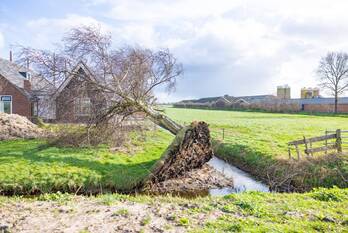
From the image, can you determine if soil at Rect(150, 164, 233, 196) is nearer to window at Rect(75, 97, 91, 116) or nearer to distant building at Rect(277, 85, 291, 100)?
window at Rect(75, 97, 91, 116)

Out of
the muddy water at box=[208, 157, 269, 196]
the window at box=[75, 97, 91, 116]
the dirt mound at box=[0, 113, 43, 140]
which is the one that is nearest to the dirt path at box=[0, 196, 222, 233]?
the muddy water at box=[208, 157, 269, 196]

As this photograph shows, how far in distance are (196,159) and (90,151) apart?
5318 mm

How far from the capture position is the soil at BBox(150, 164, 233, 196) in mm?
12991

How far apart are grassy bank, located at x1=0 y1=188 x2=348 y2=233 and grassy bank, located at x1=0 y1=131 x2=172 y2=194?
9.84ft

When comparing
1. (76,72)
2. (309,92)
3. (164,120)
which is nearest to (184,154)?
(164,120)

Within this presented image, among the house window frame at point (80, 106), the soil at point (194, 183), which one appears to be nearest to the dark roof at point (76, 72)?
the house window frame at point (80, 106)

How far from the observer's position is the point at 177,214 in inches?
309

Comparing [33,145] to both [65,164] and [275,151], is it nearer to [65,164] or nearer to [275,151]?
[65,164]

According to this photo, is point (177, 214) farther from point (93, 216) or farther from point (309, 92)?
point (309, 92)

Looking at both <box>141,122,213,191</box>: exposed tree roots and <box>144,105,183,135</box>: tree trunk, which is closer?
<box>141,122,213,191</box>: exposed tree roots

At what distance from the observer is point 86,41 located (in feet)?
54.3

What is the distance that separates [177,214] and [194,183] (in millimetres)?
6136

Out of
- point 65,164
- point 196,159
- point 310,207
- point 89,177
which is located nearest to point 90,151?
point 65,164

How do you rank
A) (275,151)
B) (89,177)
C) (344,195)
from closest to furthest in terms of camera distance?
(344,195) → (89,177) → (275,151)
